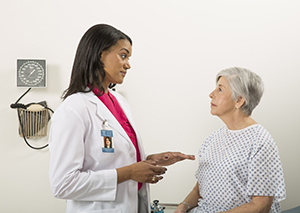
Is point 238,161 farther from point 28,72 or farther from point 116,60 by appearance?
point 28,72

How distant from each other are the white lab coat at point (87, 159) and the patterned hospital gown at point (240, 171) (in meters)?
0.43

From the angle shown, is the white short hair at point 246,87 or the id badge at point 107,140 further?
the white short hair at point 246,87

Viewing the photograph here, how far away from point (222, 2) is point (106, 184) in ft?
4.89

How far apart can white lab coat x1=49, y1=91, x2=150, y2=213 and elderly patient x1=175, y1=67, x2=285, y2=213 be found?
0.44 m

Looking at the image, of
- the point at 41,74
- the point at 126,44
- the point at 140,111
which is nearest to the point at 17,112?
the point at 41,74

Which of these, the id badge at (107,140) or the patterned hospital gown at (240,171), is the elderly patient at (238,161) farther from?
the id badge at (107,140)

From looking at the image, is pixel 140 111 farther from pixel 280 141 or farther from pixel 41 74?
pixel 280 141

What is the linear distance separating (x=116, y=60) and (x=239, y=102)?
669mm

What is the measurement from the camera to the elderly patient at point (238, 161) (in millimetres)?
1466

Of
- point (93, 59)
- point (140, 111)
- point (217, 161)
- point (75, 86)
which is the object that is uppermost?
point (93, 59)

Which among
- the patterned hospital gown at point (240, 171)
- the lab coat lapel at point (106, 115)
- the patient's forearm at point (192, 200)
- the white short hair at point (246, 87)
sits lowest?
the patient's forearm at point (192, 200)

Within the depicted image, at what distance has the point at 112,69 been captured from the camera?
141 centimetres

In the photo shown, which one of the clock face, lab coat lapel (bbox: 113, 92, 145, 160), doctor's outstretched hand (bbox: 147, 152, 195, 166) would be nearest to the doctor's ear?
doctor's outstretched hand (bbox: 147, 152, 195, 166)

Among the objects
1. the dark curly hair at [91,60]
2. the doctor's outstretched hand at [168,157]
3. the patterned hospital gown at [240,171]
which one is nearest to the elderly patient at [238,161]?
the patterned hospital gown at [240,171]
